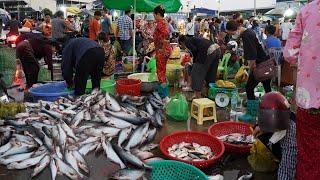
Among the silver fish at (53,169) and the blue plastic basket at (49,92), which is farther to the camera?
the blue plastic basket at (49,92)

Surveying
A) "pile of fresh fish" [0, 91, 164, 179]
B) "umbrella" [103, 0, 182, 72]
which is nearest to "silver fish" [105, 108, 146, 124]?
"pile of fresh fish" [0, 91, 164, 179]

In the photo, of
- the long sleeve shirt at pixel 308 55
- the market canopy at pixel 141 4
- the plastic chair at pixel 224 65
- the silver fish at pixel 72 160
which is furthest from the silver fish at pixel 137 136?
the market canopy at pixel 141 4

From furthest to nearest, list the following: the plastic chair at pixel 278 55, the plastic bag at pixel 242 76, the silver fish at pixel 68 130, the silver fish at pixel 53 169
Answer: the plastic chair at pixel 278 55 → the plastic bag at pixel 242 76 → the silver fish at pixel 68 130 → the silver fish at pixel 53 169

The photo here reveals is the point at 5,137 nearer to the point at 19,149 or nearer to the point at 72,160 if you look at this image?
the point at 19,149

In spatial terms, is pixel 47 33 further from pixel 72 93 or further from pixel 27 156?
pixel 27 156

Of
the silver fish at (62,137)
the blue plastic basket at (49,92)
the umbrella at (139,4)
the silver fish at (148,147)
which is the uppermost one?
the umbrella at (139,4)

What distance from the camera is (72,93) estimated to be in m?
6.99

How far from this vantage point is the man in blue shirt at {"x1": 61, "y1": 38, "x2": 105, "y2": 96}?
6.63m

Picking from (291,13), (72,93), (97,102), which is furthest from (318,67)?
(291,13)

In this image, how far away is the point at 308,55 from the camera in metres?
2.76

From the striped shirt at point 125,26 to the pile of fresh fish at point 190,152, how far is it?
8011mm

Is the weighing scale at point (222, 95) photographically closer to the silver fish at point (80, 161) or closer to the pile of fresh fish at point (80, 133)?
the pile of fresh fish at point (80, 133)

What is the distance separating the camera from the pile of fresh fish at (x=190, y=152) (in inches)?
176

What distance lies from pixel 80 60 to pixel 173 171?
3.62 meters
